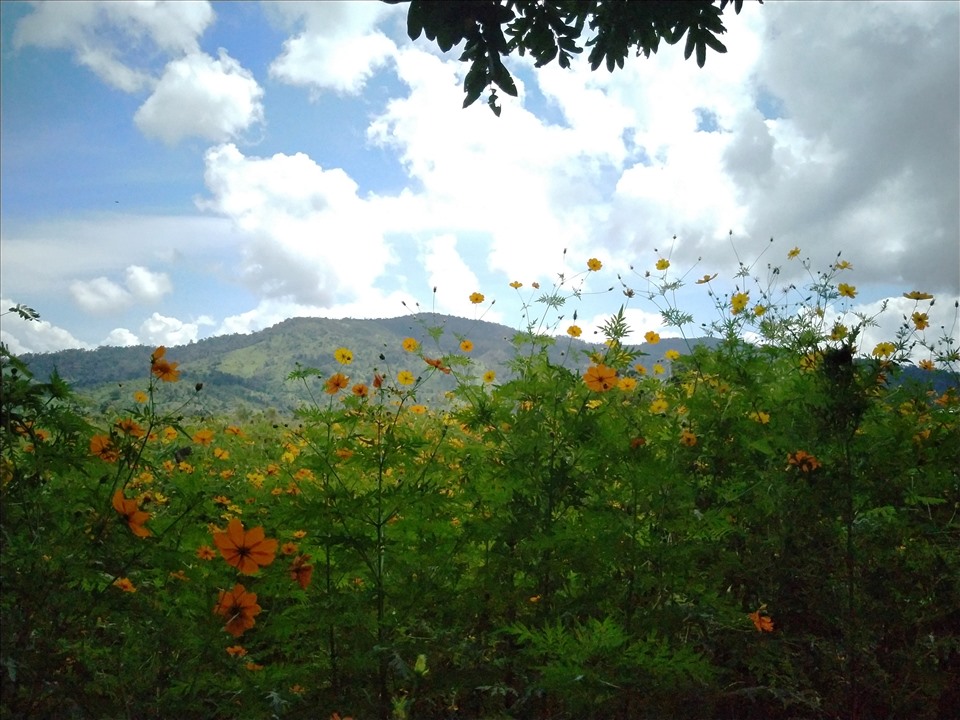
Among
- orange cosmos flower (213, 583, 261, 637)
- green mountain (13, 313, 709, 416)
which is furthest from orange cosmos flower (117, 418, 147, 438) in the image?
green mountain (13, 313, 709, 416)

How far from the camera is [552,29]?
102 inches

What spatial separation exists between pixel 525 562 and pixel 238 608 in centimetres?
105

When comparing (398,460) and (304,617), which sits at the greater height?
(398,460)

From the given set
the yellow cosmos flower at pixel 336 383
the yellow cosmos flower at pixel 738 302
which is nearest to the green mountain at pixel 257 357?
the yellow cosmos flower at pixel 738 302

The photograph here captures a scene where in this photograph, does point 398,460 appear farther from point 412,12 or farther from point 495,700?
point 412,12

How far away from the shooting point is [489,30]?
8.02 feet

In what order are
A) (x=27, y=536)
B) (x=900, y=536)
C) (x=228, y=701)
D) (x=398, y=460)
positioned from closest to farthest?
(x=27, y=536), (x=228, y=701), (x=398, y=460), (x=900, y=536)

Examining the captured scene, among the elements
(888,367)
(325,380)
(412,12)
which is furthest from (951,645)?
(412,12)

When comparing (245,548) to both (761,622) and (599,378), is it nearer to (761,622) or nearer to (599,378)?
(599,378)

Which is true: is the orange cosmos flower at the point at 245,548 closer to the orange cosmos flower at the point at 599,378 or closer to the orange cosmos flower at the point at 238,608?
the orange cosmos flower at the point at 238,608

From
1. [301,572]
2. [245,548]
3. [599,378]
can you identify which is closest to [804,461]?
[599,378]

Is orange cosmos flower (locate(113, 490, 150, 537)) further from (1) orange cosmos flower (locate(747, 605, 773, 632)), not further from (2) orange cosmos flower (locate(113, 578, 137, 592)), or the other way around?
(1) orange cosmos flower (locate(747, 605, 773, 632))

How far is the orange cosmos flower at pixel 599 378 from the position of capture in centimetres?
253

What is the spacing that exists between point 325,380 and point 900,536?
8.80 feet
